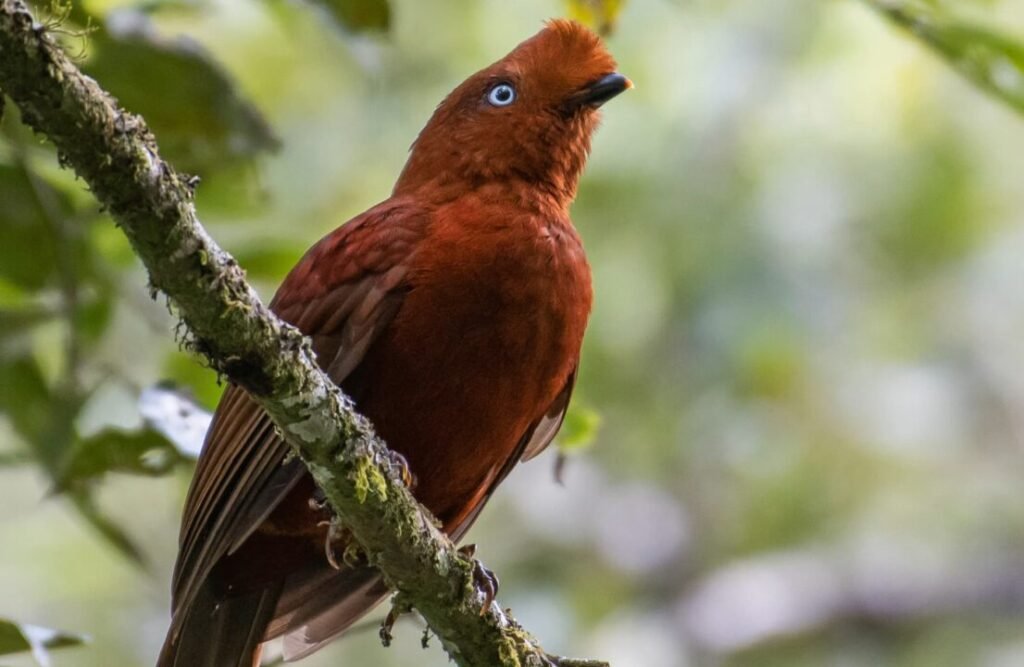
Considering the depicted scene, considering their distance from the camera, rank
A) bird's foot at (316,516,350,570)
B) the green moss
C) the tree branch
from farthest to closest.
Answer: bird's foot at (316,516,350,570), the green moss, the tree branch

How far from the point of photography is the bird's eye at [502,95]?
4.00m

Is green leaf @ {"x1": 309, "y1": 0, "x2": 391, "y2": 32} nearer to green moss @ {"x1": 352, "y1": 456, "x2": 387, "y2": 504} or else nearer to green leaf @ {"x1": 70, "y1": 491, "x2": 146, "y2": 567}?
green leaf @ {"x1": 70, "y1": 491, "x2": 146, "y2": 567}

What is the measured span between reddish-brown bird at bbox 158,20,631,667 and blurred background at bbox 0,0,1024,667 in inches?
107

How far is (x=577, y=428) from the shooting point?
390 centimetres

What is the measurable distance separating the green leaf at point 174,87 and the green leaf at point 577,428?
1.14 metres

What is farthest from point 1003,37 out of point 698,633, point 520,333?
point 698,633

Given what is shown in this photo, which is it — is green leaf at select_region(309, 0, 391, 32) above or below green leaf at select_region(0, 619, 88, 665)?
above

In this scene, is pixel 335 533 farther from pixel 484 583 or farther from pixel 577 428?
pixel 577 428

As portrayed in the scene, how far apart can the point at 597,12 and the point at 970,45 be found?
113 cm

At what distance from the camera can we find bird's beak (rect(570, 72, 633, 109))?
12.7 ft

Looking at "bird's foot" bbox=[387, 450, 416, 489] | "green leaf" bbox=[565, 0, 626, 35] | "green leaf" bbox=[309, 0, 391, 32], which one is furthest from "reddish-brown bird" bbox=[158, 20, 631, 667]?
"green leaf" bbox=[309, 0, 391, 32]

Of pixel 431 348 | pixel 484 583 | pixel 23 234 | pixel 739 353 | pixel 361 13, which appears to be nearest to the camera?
pixel 484 583

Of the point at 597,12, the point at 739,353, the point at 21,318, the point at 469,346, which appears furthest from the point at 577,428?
the point at 739,353

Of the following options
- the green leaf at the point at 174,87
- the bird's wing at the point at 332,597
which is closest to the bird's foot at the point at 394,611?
the bird's wing at the point at 332,597
